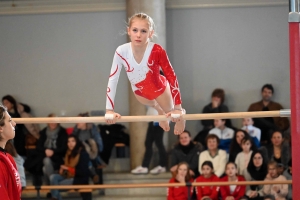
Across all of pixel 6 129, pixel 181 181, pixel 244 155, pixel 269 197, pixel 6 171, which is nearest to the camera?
pixel 6 171

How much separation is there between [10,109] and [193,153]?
3170 mm

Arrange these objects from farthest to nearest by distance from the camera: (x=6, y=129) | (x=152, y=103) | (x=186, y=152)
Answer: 1. (x=186, y=152)
2. (x=152, y=103)
3. (x=6, y=129)

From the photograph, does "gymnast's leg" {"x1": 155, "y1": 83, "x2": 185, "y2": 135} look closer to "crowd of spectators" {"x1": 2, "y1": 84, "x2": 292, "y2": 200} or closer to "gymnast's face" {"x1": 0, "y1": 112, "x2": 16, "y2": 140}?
"gymnast's face" {"x1": 0, "y1": 112, "x2": 16, "y2": 140}

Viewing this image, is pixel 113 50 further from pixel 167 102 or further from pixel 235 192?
pixel 167 102

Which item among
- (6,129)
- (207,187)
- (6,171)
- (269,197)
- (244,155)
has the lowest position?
(269,197)

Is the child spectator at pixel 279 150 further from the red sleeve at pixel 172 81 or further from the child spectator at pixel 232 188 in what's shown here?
the red sleeve at pixel 172 81

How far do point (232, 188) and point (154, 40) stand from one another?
267 cm

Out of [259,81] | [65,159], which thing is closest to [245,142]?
[259,81]

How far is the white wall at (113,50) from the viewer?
30.8 feet

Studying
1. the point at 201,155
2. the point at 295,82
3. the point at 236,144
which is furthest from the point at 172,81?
the point at 236,144

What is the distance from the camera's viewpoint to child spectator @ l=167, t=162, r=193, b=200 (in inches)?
290

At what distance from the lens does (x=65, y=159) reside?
828 cm

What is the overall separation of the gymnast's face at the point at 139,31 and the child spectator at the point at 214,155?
3.39m

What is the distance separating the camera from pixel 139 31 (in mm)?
4609
